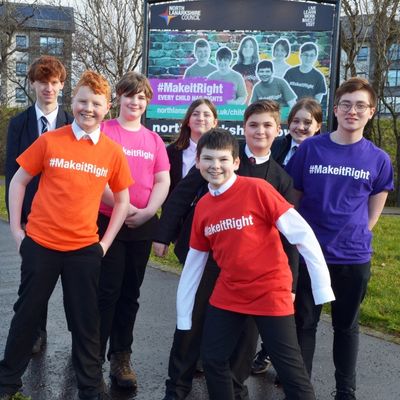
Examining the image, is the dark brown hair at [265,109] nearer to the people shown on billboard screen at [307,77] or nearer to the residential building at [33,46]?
the people shown on billboard screen at [307,77]

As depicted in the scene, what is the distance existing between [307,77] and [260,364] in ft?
20.8

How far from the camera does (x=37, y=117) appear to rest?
174 inches

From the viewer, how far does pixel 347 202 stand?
3645 millimetres

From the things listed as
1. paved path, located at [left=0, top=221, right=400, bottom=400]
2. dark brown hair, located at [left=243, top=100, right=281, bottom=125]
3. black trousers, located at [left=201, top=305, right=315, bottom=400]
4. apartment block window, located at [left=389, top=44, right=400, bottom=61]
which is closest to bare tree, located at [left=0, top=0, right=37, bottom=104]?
apartment block window, located at [left=389, top=44, right=400, bottom=61]

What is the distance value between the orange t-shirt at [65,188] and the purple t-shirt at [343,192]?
123 cm

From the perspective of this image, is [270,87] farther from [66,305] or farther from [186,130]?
[66,305]

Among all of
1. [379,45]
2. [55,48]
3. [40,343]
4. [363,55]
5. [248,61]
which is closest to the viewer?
[40,343]

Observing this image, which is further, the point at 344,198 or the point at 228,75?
the point at 228,75

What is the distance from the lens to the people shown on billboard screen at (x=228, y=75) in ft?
33.6

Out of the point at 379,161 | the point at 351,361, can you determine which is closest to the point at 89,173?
the point at 379,161

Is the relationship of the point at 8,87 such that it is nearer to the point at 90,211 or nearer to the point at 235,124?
the point at 235,124

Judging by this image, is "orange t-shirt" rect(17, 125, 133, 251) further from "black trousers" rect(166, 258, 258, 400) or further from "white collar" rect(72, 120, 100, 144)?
"black trousers" rect(166, 258, 258, 400)

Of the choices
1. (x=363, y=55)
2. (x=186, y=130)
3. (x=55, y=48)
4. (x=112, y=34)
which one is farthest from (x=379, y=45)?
(x=186, y=130)

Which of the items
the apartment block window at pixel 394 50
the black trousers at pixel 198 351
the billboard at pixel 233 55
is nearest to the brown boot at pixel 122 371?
the black trousers at pixel 198 351
